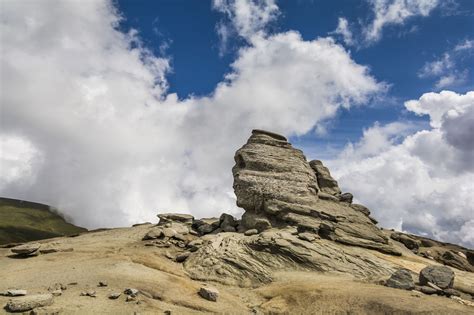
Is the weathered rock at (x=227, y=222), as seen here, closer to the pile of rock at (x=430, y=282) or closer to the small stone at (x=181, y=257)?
the small stone at (x=181, y=257)

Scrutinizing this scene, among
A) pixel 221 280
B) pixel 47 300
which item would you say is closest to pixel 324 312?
pixel 221 280

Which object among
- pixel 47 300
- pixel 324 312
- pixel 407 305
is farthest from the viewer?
pixel 324 312

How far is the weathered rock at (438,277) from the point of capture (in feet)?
114

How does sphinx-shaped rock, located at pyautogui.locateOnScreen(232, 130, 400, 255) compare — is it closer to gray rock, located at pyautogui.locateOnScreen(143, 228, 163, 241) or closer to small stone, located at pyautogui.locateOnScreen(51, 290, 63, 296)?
gray rock, located at pyautogui.locateOnScreen(143, 228, 163, 241)

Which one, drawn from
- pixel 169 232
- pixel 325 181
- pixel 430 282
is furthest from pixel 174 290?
pixel 325 181

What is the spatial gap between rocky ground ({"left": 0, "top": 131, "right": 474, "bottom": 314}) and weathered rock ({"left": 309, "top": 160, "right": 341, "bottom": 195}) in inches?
7.8

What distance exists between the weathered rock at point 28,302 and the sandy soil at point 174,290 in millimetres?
554

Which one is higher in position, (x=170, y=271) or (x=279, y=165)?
(x=279, y=165)

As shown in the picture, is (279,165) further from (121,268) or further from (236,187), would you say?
(121,268)

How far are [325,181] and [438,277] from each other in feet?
106

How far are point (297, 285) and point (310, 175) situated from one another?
89.1ft

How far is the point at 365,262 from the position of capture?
141ft

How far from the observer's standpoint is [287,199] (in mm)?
54406

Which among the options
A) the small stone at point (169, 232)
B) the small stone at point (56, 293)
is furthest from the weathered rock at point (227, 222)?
the small stone at point (56, 293)
